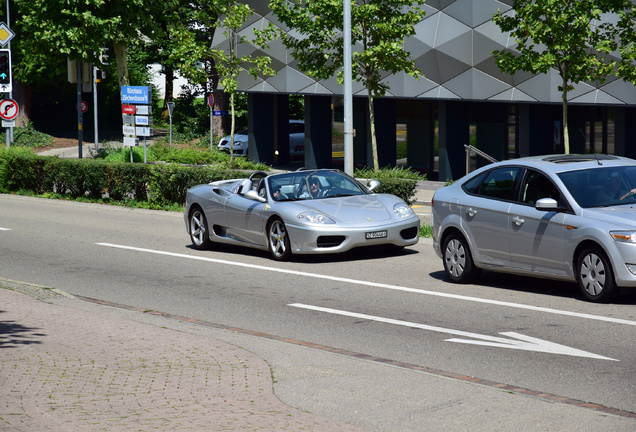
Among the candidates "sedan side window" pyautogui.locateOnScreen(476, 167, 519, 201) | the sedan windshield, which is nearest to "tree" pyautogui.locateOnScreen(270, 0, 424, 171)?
"sedan side window" pyautogui.locateOnScreen(476, 167, 519, 201)

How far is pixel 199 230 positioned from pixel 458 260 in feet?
19.3

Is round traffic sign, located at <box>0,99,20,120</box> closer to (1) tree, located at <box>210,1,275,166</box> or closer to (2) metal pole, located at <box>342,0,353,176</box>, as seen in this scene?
(1) tree, located at <box>210,1,275,166</box>

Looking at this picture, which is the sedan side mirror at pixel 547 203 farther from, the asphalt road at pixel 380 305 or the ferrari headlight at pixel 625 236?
the asphalt road at pixel 380 305

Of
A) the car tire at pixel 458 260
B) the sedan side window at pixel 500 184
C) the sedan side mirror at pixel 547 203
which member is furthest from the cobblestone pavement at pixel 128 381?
the sedan side window at pixel 500 184

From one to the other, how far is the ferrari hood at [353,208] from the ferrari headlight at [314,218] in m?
0.08

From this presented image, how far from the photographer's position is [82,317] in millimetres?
9883

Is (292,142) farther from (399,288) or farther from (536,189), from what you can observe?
(536,189)

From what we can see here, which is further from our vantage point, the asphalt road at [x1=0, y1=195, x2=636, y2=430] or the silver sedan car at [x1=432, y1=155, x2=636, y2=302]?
the silver sedan car at [x1=432, y1=155, x2=636, y2=302]

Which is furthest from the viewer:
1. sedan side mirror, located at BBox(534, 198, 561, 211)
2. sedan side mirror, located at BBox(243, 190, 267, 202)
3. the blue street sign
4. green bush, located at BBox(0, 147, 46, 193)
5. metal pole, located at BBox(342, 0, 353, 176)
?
the blue street sign

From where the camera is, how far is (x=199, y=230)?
1645 cm

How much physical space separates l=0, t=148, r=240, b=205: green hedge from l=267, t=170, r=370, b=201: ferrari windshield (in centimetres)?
631

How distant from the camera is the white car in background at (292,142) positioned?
4628cm

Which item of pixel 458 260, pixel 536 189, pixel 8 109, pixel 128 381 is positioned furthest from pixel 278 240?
pixel 8 109

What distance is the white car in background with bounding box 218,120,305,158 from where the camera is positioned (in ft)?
152
